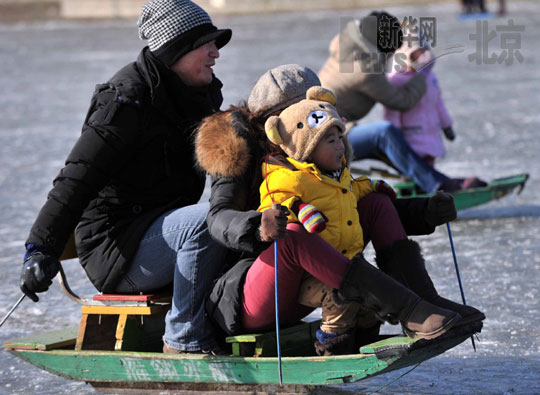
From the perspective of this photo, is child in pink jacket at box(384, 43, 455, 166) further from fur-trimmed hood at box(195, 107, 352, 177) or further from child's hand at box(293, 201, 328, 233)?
child's hand at box(293, 201, 328, 233)

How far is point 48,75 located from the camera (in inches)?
574

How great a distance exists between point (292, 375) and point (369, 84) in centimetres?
319

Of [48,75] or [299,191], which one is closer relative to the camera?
[299,191]

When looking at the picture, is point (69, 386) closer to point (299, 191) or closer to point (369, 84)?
point (299, 191)

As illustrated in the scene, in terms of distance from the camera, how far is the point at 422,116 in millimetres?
6250

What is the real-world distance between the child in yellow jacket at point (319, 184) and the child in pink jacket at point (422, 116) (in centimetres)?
322

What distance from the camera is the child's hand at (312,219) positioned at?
9.32 feet

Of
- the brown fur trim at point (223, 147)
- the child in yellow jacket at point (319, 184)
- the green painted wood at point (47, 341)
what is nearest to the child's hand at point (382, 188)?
the child in yellow jacket at point (319, 184)

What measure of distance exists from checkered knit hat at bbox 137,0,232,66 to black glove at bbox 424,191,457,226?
0.94 meters

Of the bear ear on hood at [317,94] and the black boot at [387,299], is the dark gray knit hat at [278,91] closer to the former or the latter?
the bear ear on hood at [317,94]

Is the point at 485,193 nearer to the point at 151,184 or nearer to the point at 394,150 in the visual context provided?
the point at 394,150

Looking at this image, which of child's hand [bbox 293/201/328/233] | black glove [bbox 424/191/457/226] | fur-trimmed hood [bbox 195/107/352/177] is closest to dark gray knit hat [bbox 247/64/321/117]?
fur-trimmed hood [bbox 195/107/352/177]

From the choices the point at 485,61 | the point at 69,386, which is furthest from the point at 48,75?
the point at 69,386

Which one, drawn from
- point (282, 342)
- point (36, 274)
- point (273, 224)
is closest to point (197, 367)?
point (282, 342)
